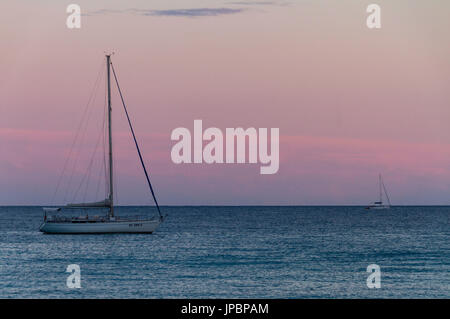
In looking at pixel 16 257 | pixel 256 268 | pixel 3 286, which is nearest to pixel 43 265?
pixel 16 257

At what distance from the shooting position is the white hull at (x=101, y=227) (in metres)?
82.9

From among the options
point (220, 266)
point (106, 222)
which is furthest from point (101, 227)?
point (220, 266)

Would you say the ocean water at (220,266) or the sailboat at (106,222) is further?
the sailboat at (106,222)

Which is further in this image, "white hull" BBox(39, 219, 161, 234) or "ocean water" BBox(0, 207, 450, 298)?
"white hull" BBox(39, 219, 161, 234)

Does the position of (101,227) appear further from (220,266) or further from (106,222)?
(220,266)

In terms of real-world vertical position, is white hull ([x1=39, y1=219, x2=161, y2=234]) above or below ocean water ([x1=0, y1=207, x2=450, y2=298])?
above

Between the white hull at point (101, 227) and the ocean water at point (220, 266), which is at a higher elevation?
the white hull at point (101, 227)

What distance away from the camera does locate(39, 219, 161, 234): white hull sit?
272ft

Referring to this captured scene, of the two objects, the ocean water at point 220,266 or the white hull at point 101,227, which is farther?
the white hull at point 101,227

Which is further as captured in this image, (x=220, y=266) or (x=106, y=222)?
(x=106, y=222)

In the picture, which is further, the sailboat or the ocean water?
the sailboat

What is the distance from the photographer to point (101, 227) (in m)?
82.8
